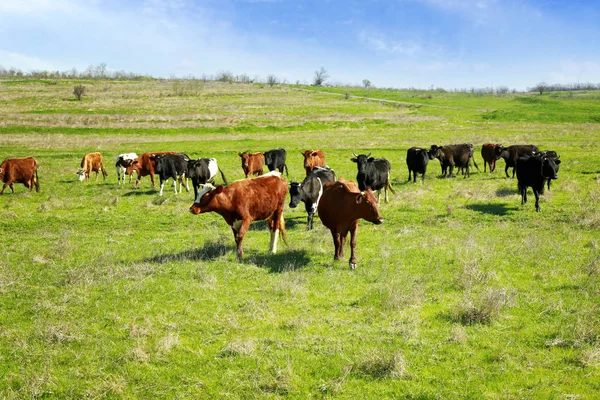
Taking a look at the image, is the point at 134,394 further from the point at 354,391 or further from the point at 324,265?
the point at 324,265

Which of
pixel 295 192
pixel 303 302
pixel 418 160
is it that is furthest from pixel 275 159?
pixel 303 302

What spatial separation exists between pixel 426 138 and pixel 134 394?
41.7 metres

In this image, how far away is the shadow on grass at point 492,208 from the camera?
52.3 ft

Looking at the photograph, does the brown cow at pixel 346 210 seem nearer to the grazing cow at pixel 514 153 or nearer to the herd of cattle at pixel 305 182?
the herd of cattle at pixel 305 182

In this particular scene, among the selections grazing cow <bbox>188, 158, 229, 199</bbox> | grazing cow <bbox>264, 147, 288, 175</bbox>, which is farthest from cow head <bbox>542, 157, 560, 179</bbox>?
grazing cow <bbox>264, 147, 288, 175</bbox>

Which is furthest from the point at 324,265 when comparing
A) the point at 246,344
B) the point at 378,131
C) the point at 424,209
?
the point at 378,131

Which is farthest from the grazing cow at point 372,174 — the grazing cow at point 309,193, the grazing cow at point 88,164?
the grazing cow at point 88,164

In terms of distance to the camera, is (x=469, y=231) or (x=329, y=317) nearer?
(x=329, y=317)

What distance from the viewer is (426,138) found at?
1729 inches

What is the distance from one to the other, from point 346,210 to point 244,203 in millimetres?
2578

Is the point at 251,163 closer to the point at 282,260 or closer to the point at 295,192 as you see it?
the point at 295,192

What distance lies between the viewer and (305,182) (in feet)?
47.0

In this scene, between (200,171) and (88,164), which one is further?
(88,164)

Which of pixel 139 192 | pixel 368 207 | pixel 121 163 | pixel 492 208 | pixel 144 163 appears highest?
pixel 144 163
